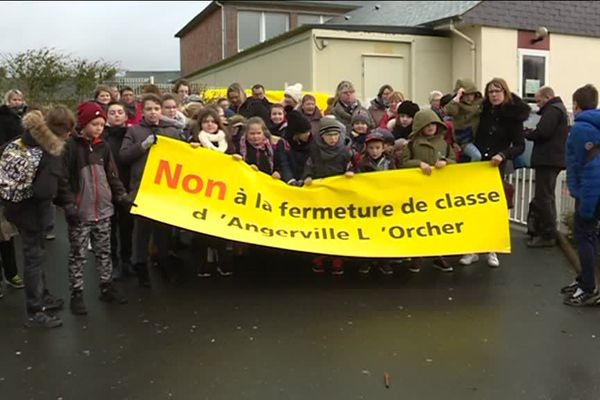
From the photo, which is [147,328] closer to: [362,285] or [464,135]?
[362,285]

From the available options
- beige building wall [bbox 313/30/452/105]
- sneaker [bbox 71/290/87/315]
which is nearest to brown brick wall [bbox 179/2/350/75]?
beige building wall [bbox 313/30/452/105]

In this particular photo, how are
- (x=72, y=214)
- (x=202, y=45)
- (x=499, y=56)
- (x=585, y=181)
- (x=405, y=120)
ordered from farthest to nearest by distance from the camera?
(x=202, y=45) < (x=499, y=56) < (x=405, y=120) < (x=585, y=181) < (x=72, y=214)

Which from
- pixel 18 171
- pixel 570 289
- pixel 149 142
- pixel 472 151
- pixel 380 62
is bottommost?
pixel 570 289

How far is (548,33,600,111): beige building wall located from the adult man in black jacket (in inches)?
474

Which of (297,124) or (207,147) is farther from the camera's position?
(297,124)

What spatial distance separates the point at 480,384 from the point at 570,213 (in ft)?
15.3

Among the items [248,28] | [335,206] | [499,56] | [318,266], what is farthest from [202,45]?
[335,206]

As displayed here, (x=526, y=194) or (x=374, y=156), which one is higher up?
(x=374, y=156)

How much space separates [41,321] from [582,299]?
4802 millimetres

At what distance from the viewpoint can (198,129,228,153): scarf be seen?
6340 millimetres

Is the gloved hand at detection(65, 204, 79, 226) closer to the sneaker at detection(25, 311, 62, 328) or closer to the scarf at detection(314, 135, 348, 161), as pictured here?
the sneaker at detection(25, 311, 62, 328)

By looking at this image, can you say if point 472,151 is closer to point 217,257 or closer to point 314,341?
point 217,257

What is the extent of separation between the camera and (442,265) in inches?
273

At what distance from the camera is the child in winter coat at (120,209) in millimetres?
6513
